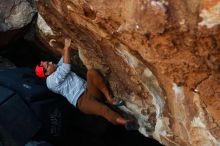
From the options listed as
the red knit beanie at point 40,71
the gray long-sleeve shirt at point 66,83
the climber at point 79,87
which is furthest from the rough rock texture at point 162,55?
the red knit beanie at point 40,71

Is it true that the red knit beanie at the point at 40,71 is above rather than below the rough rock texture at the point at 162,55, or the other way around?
below

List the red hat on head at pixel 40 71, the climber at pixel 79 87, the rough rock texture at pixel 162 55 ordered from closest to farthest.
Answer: the rough rock texture at pixel 162 55 < the climber at pixel 79 87 < the red hat on head at pixel 40 71

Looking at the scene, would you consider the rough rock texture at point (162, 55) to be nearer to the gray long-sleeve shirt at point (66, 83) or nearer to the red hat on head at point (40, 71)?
the gray long-sleeve shirt at point (66, 83)

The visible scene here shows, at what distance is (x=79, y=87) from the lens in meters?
4.36

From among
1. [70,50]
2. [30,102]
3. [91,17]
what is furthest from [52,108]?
[91,17]

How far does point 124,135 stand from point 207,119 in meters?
1.94

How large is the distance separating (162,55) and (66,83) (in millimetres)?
1646

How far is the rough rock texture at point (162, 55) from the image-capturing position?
8.53ft

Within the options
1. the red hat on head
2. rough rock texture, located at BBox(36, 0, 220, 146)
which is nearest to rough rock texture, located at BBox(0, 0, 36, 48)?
the red hat on head

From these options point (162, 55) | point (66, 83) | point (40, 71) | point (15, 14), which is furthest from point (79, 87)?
point (162, 55)

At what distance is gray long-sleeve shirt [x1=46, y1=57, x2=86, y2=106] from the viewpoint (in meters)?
4.19

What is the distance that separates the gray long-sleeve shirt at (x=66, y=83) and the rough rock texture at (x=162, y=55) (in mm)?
383

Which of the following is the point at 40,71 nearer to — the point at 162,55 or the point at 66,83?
the point at 66,83

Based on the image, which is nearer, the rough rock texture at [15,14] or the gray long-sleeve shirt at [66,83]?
the gray long-sleeve shirt at [66,83]
